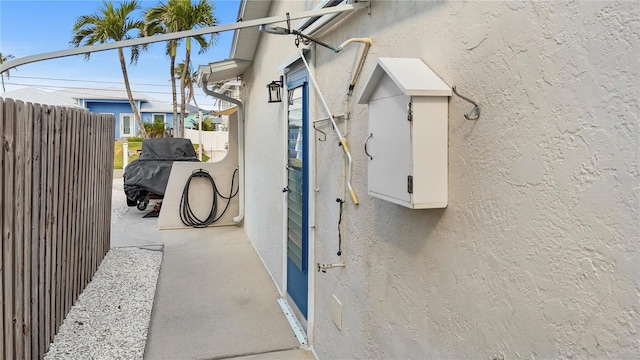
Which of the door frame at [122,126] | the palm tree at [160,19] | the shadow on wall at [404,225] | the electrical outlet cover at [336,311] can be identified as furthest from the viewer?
the door frame at [122,126]

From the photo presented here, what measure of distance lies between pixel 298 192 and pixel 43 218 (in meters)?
2.25

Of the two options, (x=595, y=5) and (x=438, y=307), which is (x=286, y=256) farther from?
(x=595, y=5)

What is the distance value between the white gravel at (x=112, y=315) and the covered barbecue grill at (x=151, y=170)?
4281mm

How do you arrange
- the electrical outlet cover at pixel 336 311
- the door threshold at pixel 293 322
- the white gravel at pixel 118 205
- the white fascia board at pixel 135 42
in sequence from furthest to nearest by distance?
the white gravel at pixel 118 205
the door threshold at pixel 293 322
the electrical outlet cover at pixel 336 311
the white fascia board at pixel 135 42

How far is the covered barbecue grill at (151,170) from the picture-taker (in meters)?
10.2

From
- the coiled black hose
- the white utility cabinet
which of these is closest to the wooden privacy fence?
the white utility cabinet

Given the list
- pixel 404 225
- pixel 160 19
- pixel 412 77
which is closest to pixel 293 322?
pixel 404 225

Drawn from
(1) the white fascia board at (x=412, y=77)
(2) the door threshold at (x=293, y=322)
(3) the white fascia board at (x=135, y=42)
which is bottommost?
(2) the door threshold at (x=293, y=322)

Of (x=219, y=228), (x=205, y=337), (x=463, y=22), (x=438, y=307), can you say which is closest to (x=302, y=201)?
(x=205, y=337)

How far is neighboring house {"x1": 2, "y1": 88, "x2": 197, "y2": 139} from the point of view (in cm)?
2814

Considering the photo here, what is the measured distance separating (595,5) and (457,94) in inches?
24.1

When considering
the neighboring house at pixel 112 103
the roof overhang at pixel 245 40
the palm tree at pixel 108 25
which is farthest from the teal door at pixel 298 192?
the neighboring house at pixel 112 103

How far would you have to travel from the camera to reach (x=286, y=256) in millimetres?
5035

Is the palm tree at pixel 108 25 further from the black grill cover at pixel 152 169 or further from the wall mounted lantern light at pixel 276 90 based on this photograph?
the wall mounted lantern light at pixel 276 90
